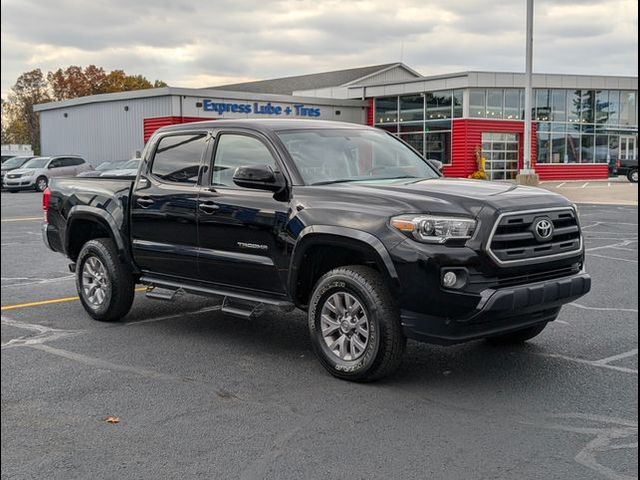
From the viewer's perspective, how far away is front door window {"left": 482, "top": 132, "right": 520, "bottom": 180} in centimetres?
4178

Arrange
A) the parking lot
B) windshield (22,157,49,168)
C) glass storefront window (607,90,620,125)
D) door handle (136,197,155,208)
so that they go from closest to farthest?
the parking lot
door handle (136,197,155,208)
windshield (22,157,49,168)
glass storefront window (607,90,620,125)

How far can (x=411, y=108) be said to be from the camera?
4372cm

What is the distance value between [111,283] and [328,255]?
2.51m

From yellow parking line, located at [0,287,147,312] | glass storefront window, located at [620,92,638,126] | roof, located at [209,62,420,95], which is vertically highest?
roof, located at [209,62,420,95]

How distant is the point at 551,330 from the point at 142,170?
161 inches

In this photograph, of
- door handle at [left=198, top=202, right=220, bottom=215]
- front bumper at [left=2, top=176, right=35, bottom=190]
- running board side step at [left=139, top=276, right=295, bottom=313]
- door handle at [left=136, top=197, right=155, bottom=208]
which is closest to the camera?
running board side step at [left=139, top=276, right=295, bottom=313]

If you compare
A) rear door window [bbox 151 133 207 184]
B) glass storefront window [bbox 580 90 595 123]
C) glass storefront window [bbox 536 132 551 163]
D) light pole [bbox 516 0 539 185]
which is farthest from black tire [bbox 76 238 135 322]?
glass storefront window [bbox 580 90 595 123]

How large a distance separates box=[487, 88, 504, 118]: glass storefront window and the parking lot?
3495 centimetres

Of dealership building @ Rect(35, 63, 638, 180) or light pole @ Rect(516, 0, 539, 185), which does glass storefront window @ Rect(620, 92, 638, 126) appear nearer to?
dealership building @ Rect(35, 63, 638, 180)

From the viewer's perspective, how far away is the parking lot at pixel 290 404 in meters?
4.02

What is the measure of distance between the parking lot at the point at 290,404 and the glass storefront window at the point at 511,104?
35592mm

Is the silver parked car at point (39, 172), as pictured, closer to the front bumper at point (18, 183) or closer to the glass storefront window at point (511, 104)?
the front bumper at point (18, 183)

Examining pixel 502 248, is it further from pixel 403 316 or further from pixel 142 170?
pixel 142 170

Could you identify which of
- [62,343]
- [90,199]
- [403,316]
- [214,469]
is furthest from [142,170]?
[214,469]
